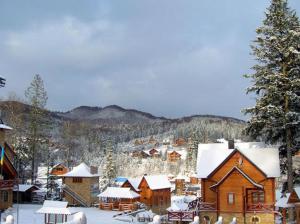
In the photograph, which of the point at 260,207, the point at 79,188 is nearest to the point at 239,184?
the point at 260,207

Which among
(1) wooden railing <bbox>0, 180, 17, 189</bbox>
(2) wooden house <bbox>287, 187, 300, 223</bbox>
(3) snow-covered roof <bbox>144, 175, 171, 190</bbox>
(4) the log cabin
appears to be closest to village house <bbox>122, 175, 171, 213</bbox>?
(3) snow-covered roof <bbox>144, 175, 171, 190</bbox>

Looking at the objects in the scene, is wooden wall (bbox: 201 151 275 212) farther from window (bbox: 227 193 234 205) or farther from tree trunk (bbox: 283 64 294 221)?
tree trunk (bbox: 283 64 294 221)

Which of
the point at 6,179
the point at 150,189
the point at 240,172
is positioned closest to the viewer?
the point at 240,172

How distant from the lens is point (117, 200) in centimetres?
5338

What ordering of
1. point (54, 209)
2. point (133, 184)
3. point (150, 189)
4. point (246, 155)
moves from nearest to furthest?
point (54, 209) < point (246, 155) < point (133, 184) < point (150, 189)

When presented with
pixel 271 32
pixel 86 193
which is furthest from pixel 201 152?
pixel 86 193

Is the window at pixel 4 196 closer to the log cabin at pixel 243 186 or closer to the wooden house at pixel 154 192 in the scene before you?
the log cabin at pixel 243 186

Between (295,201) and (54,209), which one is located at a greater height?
(295,201)

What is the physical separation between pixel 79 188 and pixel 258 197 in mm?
27580

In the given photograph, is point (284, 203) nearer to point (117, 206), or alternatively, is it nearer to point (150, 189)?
point (117, 206)

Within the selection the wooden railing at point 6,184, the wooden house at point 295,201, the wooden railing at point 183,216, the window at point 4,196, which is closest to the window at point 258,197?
the wooden house at point 295,201

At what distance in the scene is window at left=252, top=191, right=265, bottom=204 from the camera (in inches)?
1423

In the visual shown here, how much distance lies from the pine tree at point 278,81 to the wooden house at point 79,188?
2835 cm

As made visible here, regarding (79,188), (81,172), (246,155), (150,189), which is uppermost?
(246,155)
